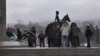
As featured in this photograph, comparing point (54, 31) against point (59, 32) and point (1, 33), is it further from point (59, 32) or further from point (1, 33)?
point (1, 33)

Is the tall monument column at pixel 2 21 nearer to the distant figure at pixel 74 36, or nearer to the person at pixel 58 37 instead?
the person at pixel 58 37

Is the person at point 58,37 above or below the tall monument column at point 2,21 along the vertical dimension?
below

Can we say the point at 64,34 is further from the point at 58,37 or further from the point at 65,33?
the point at 58,37

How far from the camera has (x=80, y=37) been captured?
23562 millimetres

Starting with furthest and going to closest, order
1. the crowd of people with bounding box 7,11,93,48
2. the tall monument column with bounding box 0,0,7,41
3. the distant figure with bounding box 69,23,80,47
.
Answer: the tall monument column with bounding box 0,0,7,41 → the crowd of people with bounding box 7,11,93,48 → the distant figure with bounding box 69,23,80,47

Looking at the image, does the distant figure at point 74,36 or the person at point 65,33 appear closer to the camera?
the distant figure at point 74,36

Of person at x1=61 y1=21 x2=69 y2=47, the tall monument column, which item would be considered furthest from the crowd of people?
the tall monument column

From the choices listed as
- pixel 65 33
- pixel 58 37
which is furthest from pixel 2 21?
pixel 65 33

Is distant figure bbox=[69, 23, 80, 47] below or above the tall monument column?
below

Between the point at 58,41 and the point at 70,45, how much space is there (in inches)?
24.5

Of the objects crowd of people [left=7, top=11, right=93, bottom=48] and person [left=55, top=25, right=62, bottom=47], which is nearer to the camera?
crowd of people [left=7, top=11, right=93, bottom=48]

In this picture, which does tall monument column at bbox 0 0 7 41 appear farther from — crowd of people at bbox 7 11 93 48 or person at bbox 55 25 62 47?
Answer: person at bbox 55 25 62 47

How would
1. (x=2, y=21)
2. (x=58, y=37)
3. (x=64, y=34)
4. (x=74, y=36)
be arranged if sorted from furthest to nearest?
(x=2, y=21)
(x=58, y=37)
(x=64, y=34)
(x=74, y=36)

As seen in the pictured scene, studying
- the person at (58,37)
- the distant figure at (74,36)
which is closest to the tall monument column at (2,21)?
the person at (58,37)
